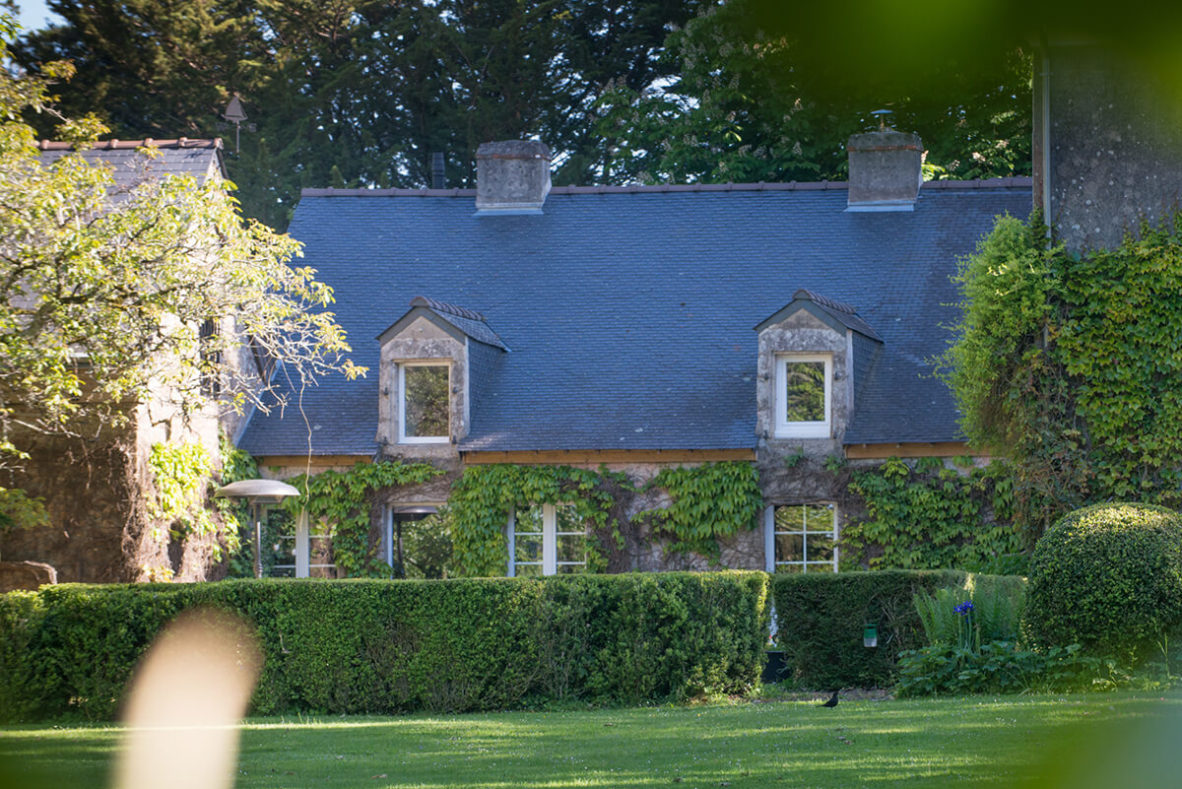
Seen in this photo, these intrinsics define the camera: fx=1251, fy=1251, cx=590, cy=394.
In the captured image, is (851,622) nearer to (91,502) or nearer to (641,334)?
(641,334)

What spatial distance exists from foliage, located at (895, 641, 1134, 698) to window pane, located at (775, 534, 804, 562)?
723 centimetres

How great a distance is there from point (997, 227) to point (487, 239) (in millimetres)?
10804

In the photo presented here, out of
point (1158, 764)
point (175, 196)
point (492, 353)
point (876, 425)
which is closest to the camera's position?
point (1158, 764)

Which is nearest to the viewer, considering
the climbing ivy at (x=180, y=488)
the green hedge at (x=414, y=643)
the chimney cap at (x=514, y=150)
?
the green hedge at (x=414, y=643)

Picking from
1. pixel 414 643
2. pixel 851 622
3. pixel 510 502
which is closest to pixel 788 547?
pixel 510 502

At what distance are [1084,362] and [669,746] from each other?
8219 millimetres

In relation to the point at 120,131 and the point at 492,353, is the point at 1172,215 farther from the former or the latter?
the point at 120,131

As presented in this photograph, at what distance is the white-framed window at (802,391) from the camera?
64.1 feet

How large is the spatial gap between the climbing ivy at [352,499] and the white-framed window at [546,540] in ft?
5.24

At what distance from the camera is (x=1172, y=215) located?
1454 cm

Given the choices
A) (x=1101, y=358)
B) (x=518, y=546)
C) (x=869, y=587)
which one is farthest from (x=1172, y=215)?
(x=518, y=546)

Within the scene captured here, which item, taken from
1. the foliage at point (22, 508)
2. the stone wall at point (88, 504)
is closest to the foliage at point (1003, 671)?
the stone wall at point (88, 504)

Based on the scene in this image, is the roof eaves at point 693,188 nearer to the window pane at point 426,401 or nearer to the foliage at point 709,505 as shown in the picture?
the window pane at point 426,401

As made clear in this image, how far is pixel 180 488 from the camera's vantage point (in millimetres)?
17219
